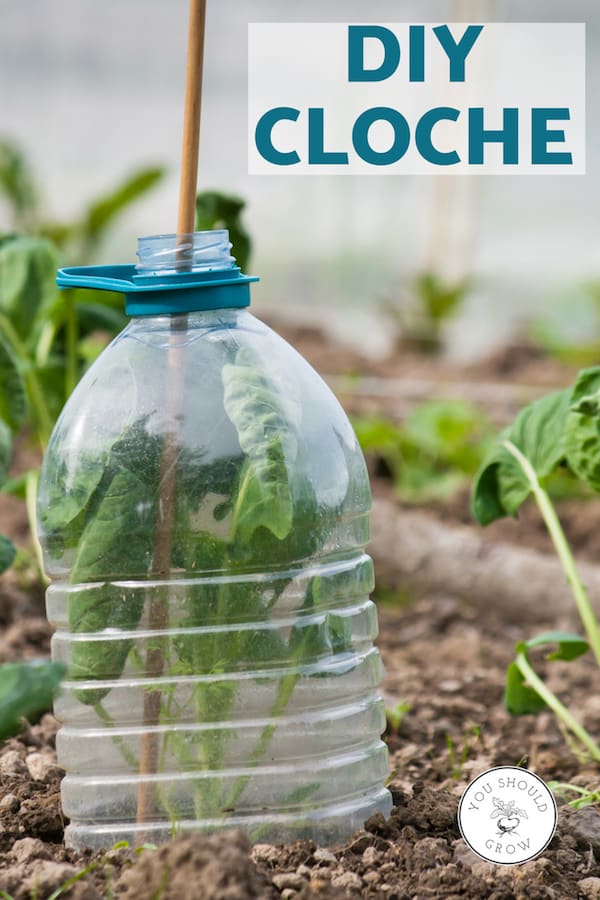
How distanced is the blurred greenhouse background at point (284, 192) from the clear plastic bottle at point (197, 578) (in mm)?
6572

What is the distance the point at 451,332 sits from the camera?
333 inches

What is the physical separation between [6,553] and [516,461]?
0.95 metres

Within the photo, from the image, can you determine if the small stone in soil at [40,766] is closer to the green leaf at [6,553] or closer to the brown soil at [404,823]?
the brown soil at [404,823]

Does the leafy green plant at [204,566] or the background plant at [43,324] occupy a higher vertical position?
the background plant at [43,324]

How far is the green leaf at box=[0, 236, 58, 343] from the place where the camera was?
296cm

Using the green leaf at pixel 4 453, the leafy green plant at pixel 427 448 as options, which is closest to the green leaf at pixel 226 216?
the green leaf at pixel 4 453

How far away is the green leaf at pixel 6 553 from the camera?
70.1 inches

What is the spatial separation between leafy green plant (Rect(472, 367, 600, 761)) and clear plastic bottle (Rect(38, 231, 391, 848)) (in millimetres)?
508

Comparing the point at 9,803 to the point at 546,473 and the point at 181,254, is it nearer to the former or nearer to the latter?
the point at 181,254

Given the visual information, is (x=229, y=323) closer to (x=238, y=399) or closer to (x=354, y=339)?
(x=238, y=399)

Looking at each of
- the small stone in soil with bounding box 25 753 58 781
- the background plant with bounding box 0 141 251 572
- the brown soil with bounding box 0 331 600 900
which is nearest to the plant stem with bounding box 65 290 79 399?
the background plant with bounding box 0 141 251 572

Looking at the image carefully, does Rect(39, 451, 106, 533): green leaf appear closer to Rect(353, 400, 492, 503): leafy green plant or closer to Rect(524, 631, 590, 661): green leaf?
Rect(524, 631, 590, 661): green leaf

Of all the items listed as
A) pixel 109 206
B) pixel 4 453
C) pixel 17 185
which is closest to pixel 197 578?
pixel 4 453

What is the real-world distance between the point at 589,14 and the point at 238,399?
7240mm
